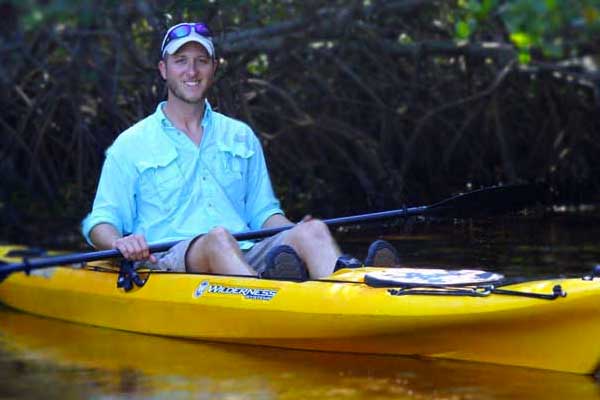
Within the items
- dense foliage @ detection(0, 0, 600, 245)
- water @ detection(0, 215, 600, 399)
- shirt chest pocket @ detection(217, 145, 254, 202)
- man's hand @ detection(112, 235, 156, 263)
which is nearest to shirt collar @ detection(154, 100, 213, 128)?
shirt chest pocket @ detection(217, 145, 254, 202)

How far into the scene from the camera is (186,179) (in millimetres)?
4918

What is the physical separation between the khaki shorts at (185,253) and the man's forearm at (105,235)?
0.61 feet

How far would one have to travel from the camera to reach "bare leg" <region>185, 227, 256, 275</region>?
4617mm

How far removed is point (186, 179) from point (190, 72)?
0.37 m

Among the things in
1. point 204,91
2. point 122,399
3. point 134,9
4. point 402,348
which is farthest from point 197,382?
point 134,9

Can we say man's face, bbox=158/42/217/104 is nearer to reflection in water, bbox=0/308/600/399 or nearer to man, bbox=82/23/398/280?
man, bbox=82/23/398/280

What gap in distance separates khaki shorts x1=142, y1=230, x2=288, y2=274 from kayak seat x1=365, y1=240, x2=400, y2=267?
0.30m

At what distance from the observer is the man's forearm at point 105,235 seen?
4.77m

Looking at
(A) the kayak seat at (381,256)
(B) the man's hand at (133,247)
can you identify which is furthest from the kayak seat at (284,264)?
(B) the man's hand at (133,247)

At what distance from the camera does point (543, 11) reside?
203 inches

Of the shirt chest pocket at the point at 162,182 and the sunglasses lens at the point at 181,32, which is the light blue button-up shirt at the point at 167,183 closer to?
the shirt chest pocket at the point at 162,182

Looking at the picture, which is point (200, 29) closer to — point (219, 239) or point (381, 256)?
point (219, 239)

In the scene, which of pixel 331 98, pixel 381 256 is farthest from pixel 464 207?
pixel 331 98

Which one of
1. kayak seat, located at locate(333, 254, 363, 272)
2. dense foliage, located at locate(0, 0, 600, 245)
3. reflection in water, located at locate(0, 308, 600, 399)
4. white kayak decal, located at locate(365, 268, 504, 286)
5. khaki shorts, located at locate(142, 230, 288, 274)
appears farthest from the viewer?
dense foliage, located at locate(0, 0, 600, 245)
